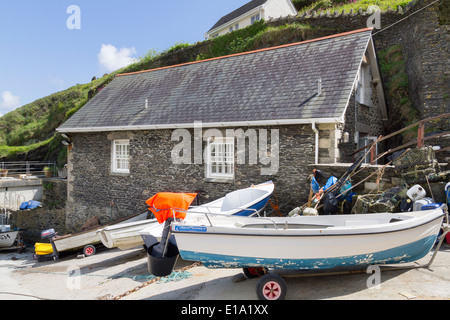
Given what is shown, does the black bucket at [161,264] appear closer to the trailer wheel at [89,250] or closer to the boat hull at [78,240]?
the boat hull at [78,240]

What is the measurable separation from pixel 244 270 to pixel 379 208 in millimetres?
3754

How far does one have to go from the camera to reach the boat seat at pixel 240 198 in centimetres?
903

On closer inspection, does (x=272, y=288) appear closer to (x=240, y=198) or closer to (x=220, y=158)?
(x=240, y=198)

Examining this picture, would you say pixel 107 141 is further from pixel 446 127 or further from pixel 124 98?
pixel 446 127

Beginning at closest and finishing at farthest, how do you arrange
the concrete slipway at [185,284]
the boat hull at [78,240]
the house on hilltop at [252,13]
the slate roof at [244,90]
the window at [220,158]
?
the concrete slipway at [185,284] < the slate roof at [244,90] < the window at [220,158] < the boat hull at [78,240] < the house on hilltop at [252,13]

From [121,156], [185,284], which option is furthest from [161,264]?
[121,156]

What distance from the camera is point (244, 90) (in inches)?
474

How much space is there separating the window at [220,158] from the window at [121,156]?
160 inches

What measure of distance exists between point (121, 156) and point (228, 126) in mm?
5440

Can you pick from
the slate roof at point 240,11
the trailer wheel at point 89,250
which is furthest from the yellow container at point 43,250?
the slate roof at point 240,11

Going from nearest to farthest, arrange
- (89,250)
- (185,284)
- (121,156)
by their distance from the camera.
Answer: (185,284) < (89,250) < (121,156)

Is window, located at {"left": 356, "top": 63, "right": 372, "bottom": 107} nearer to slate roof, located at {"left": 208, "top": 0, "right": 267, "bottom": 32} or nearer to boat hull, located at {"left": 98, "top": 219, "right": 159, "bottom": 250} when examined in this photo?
boat hull, located at {"left": 98, "top": 219, "right": 159, "bottom": 250}
